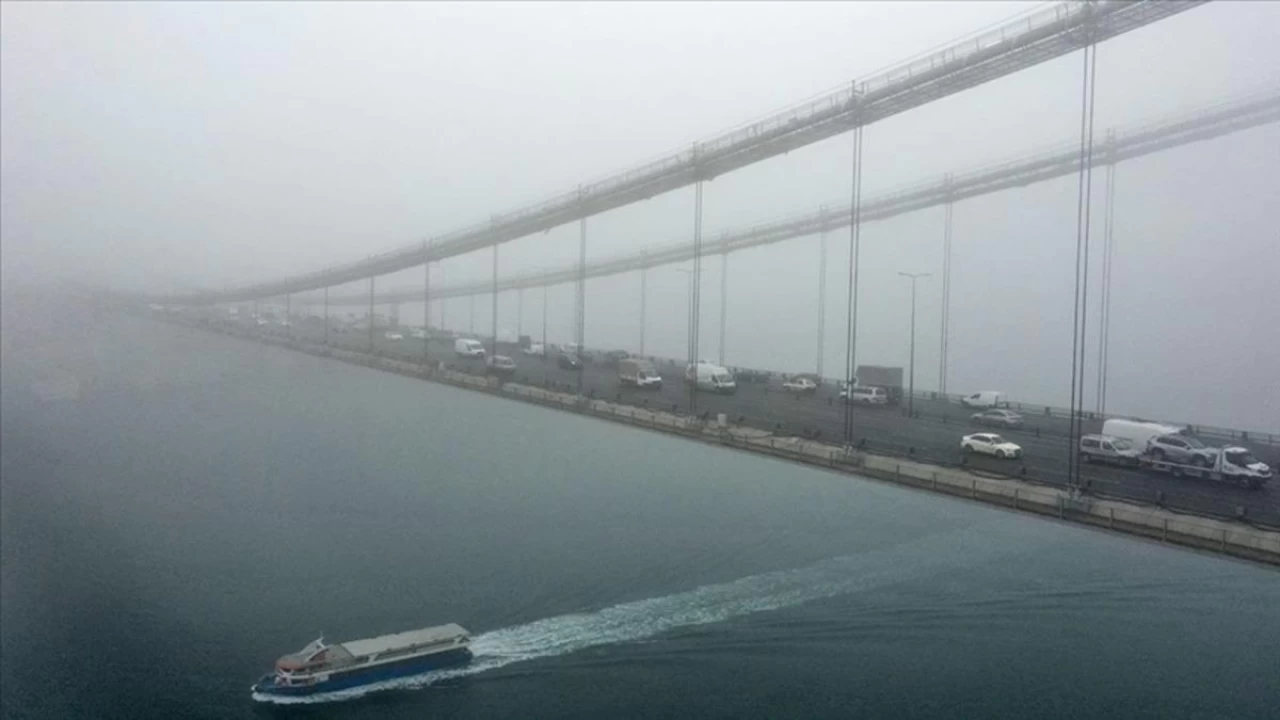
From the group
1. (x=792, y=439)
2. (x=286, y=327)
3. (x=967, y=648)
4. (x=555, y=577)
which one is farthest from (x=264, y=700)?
(x=286, y=327)

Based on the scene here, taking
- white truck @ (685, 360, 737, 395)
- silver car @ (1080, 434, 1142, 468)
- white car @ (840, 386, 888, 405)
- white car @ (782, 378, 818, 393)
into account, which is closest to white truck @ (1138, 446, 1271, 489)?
silver car @ (1080, 434, 1142, 468)

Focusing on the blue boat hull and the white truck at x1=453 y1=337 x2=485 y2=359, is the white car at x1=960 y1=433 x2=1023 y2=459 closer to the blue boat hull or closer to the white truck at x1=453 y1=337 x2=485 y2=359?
the blue boat hull

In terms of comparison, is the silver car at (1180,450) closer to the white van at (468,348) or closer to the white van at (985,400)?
the white van at (985,400)

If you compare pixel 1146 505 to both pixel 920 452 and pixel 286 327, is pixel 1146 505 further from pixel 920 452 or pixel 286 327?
pixel 286 327

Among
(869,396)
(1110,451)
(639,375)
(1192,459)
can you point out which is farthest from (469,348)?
(1192,459)

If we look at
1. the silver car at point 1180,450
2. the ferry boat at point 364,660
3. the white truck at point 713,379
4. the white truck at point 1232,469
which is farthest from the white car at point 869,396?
the ferry boat at point 364,660

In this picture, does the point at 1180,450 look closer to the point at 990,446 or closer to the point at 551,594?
the point at 990,446
